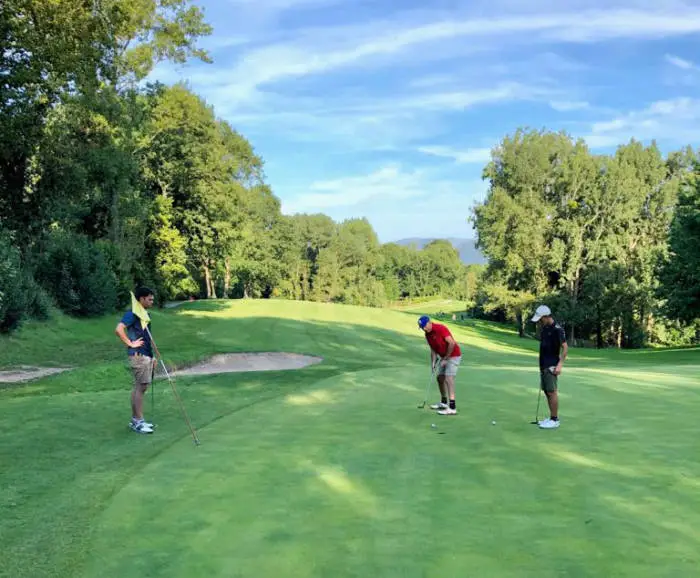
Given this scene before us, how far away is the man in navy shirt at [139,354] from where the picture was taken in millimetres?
9773

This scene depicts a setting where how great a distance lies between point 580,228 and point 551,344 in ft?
173

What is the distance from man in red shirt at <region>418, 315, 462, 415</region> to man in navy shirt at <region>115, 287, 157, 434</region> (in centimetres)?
472

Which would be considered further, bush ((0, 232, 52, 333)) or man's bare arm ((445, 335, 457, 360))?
bush ((0, 232, 52, 333))

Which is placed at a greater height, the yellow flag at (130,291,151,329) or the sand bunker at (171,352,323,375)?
the yellow flag at (130,291,151,329)

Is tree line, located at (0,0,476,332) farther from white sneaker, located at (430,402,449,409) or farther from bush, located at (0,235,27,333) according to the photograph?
white sneaker, located at (430,402,449,409)

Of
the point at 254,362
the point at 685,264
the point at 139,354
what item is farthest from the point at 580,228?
the point at 139,354

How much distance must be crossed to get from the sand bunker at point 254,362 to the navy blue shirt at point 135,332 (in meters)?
11.2

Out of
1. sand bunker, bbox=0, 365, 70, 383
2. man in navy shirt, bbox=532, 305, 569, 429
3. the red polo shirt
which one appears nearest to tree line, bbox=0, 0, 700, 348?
sand bunker, bbox=0, 365, 70, 383

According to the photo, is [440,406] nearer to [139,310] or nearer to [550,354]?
[550,354]

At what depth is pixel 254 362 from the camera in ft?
77.7

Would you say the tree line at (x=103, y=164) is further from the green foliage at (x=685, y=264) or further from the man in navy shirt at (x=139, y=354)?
the green foliage at (x=685, y=264)

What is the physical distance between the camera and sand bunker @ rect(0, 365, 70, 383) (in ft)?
59.9

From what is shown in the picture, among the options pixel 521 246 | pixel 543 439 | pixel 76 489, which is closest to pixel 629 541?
pixel 543 439

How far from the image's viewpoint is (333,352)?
87.7ft
